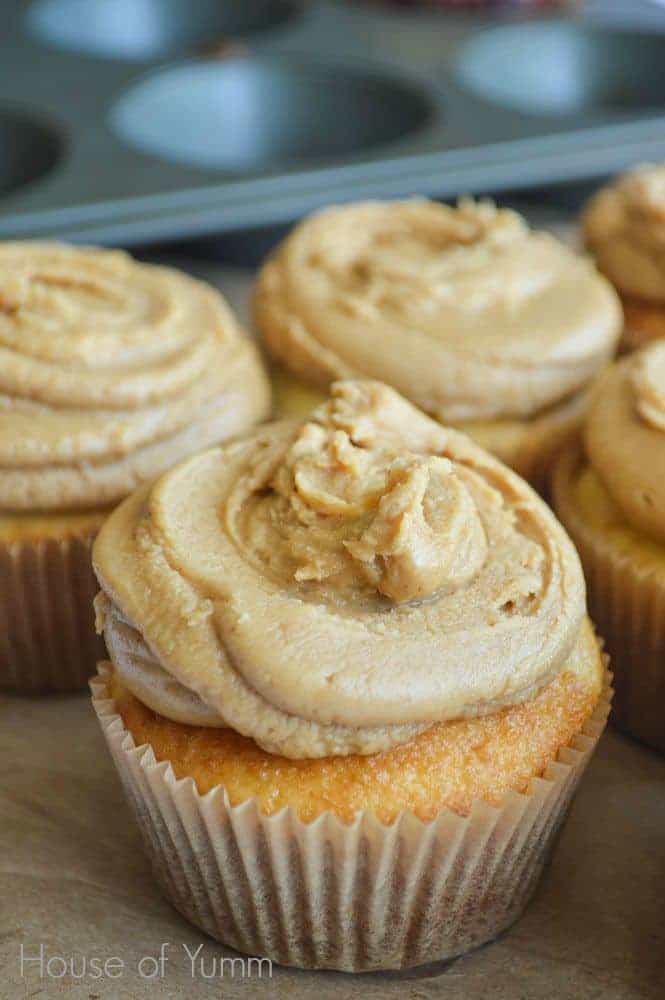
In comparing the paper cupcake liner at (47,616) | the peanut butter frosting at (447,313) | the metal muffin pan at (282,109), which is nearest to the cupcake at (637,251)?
the peanut butter frosting at (447,313)

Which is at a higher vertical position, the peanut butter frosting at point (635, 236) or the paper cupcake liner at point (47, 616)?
the peanut butter frosting at point (635, 236)

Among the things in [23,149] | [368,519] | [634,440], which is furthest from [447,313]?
[23,149]

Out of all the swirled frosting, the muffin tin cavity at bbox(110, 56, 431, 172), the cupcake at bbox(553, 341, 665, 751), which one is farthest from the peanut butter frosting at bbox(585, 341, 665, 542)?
the muffin tin cavity at bbox(110, 56, 431, 172)

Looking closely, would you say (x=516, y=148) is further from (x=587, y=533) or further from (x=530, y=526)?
(x=530, y=526)

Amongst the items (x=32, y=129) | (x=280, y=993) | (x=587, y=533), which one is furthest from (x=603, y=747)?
(x=32, y=129)

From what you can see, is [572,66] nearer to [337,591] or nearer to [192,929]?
[337,591]

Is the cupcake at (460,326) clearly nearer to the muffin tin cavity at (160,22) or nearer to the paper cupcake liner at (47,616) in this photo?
the paper cupcake liner at (47,616)
